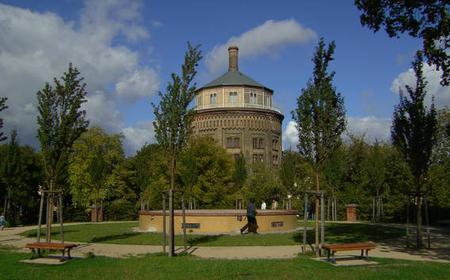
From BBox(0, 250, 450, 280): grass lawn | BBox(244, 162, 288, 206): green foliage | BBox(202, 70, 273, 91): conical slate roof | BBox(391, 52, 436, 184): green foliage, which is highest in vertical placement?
BBox(202, 70, 273, 91): conical slate roof

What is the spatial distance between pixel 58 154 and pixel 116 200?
100 feet

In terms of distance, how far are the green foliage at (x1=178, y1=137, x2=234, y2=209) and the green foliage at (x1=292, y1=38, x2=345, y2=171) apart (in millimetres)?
23665

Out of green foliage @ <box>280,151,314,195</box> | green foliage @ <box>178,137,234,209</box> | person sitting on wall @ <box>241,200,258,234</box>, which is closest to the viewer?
person sitting on wall @ <box>241,200,258,234</box>

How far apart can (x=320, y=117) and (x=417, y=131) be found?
5.03 meters

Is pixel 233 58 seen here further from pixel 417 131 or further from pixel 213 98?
pixel 417 131

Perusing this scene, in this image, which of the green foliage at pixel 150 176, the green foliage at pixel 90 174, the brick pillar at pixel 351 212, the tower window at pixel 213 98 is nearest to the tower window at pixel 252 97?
the tower window at pixel 213 98

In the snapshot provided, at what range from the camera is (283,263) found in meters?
13.4

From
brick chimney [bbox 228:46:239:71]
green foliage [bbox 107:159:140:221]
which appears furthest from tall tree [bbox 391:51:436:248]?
brick chimney [bbox 228:46:239:71]

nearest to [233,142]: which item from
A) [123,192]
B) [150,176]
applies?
[123,192]

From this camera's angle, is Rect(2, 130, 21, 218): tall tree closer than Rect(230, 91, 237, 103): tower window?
Yes

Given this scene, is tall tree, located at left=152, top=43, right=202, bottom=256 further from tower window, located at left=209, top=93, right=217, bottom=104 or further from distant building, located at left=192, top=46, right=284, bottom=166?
tower window, located at left=209, top=93, right=217, bottom=104

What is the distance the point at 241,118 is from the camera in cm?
7838

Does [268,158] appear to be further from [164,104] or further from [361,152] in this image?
[164,104]

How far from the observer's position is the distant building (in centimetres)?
7781
